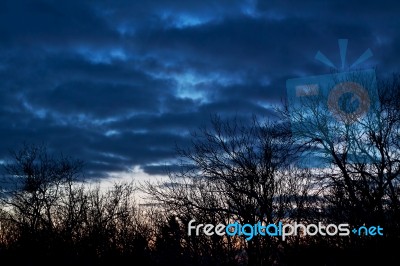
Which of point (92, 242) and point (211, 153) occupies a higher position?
Result: point (211, 153)

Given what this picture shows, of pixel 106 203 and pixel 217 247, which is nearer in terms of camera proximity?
pixel 217 247

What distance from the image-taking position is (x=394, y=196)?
1681cm

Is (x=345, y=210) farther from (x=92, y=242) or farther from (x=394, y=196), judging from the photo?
(x=92, y=242)

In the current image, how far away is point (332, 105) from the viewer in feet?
69.3

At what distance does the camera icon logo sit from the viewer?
2066cm

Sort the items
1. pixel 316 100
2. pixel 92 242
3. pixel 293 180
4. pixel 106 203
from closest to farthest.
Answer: pixel 316 100 → pixel 293 180 → pixel 92 242 → pixel 106 203

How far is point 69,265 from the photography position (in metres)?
34.8

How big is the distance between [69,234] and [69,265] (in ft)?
7.63

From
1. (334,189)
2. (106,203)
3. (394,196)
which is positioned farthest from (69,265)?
(394,196)

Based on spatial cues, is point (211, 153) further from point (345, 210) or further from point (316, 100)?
point (345, 210)

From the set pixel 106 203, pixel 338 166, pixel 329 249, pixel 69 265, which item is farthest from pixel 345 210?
pixel 106 203

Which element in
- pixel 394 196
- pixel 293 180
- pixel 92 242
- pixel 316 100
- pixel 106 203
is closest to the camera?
pixel 394 196

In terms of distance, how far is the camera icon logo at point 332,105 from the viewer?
2066 cm

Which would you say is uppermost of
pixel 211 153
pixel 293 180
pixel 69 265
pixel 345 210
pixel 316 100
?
pixel 316 100
